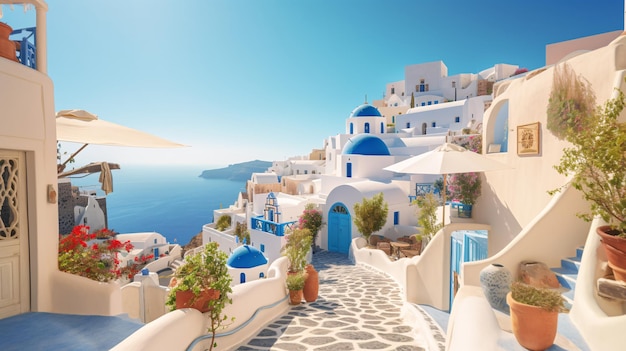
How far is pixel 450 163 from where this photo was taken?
707cm

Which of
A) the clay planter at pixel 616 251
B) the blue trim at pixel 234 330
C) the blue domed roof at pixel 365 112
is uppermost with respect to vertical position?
the blue domed roof at pixel 365 112

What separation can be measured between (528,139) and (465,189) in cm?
227

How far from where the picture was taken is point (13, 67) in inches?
189

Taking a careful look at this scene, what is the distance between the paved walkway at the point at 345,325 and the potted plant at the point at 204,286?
1.18m

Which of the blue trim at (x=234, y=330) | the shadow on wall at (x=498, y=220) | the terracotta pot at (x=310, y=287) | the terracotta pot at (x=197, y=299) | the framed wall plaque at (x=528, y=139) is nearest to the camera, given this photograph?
the blue trim at (x=234, y=330)

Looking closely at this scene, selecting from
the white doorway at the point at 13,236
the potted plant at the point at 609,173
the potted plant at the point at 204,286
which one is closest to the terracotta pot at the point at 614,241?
the potted plant at the point at 609,173

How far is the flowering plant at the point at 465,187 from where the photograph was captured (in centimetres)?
841

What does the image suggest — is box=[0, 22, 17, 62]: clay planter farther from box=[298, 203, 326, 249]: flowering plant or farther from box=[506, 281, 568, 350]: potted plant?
box=[298, 203, 326, 249]: flowering plant

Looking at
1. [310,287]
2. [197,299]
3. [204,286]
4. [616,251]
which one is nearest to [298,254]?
[310,287]

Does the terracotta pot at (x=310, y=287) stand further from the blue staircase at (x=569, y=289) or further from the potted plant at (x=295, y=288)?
the blue staircase at (x=569, y=289)

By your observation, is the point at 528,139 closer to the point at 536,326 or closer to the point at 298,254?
the point at 536,326

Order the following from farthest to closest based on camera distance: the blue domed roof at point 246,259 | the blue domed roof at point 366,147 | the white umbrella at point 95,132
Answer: the blue domed roof at point 366,147, the blue domed roof at point 246,259, the white umbrella at point 95,132

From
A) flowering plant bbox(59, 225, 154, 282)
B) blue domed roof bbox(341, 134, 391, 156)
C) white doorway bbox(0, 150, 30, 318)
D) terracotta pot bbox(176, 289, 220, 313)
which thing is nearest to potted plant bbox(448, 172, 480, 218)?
terracotta pot bbox(176, 289, 220, 313)

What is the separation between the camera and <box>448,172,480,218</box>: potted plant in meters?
8.42
